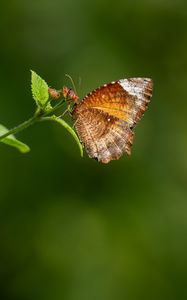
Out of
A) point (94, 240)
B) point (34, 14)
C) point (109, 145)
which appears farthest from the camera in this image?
point (34, 14)

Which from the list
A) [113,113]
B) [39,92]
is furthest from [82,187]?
[39,92]

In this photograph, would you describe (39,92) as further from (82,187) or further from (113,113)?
(82,187)

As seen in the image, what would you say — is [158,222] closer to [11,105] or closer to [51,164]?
[51,164]

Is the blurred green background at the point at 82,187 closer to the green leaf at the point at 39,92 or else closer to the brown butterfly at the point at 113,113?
the brown butterfly at the point at 113,113

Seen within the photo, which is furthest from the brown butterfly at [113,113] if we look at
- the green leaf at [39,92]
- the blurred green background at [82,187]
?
the blurred green background at [82,187]

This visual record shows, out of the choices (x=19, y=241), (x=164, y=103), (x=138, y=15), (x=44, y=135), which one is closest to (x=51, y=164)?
(x=44, y=135)
